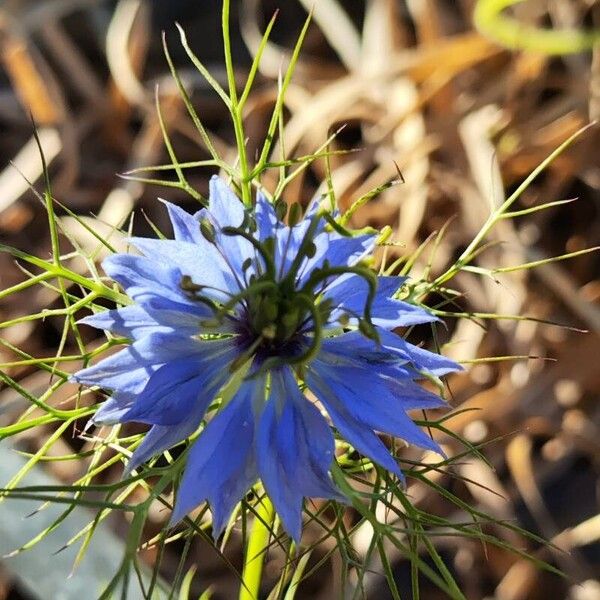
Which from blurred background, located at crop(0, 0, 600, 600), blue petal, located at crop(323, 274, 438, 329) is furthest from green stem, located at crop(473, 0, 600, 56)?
blue petal, located at crop(323, 274, 438, 329)

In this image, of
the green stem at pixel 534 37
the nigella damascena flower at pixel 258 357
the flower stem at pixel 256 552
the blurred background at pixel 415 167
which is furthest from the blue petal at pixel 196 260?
the green stem at pixel 534 37

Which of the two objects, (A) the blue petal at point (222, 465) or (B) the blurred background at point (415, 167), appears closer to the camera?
(A) the blue petal at point (222, 465)

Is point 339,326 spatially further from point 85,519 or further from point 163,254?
point 85,519

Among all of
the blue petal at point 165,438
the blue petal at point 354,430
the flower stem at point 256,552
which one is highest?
the blue petal at point 165,438

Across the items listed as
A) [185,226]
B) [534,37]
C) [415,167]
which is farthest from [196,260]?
[534,37]

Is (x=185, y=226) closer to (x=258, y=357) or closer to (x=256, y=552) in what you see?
(x=258, y=357)

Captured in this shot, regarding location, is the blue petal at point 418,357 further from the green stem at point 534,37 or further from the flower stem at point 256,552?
the green stem at point 534,37

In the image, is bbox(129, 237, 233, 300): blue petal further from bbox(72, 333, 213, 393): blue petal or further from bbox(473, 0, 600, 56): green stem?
bbox(473, 0, 600, 56): green stem
